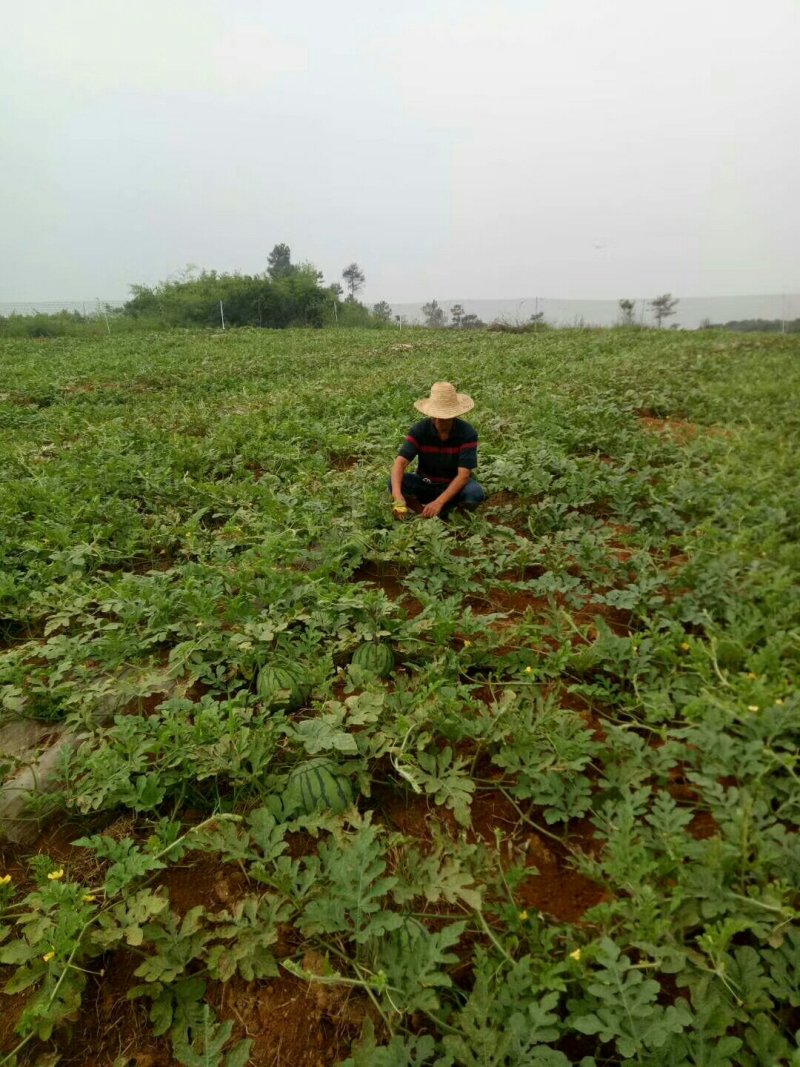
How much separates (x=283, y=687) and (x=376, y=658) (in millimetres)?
420

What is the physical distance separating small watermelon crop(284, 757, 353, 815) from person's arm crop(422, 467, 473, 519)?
2160mm

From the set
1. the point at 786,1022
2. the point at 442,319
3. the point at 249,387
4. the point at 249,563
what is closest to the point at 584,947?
the point at 786,1022

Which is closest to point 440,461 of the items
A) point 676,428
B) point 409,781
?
point 409,781

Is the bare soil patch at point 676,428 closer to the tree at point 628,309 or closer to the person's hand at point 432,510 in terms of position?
the person's hand at point 432,510

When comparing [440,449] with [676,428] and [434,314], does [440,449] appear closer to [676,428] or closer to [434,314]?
[676,428]

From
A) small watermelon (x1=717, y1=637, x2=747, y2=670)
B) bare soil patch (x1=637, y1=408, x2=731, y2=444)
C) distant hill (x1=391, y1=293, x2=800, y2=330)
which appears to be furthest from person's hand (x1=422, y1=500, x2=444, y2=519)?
distant hill (x1=391, y1=293, x2=800, y2=330)

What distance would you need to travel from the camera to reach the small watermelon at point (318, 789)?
1.97m

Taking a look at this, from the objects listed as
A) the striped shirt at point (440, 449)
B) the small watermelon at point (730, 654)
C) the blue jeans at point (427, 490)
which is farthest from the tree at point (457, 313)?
the small watermelon at point (730, 654)

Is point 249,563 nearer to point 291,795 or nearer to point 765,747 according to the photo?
point 291,795

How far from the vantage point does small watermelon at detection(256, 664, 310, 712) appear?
7.80ft

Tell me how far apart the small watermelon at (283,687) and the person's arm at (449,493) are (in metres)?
1.73

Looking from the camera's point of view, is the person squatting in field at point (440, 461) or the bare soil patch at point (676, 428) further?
the bare soil patch at point (676, 428)

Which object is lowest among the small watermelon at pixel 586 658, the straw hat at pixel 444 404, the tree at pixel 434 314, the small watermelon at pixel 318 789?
the tree at pixel 434 314

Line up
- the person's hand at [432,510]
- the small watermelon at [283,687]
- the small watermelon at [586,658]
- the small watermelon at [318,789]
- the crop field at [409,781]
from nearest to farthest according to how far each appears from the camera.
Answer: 1. the crop field at [409,781]
2. the small watermelon at [318,789]
3. the small watermelon at [283,687]
4. the small watermelon at [586,658]
5. the person's hand at [432,510]
